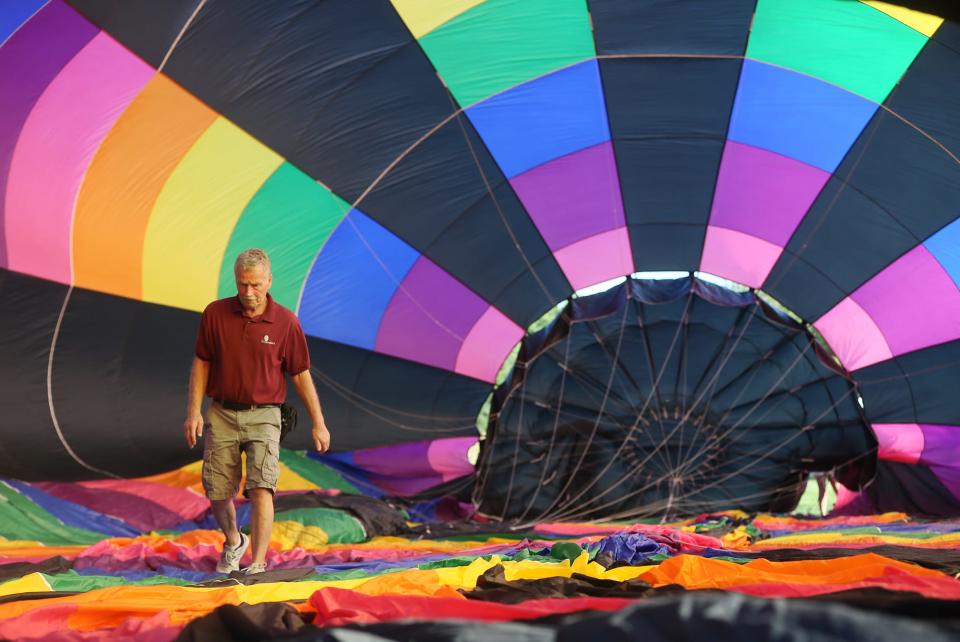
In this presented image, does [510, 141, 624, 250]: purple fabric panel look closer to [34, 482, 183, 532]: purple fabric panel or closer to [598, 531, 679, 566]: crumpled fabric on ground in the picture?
[34, 482, 183, 532]: purple fabric panel

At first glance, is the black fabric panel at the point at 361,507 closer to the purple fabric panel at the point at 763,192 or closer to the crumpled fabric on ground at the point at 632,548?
the crumpled fabric on ground at the point at 632,548

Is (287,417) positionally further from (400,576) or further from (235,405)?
(400,576)

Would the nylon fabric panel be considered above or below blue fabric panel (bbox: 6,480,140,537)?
above

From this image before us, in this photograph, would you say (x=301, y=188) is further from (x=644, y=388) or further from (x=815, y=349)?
(x=815, y=349)

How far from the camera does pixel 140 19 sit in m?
4.45

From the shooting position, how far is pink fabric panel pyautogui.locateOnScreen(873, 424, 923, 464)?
730 centimetres

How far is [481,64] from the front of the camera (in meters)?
5.27

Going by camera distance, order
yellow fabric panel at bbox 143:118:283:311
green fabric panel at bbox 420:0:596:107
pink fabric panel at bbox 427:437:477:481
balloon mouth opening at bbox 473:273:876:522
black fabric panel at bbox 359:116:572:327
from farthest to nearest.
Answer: balloon mouth opening at bbox 473:273:876:522 → pink fabric panel at bbox 427:437:477:481 → black fabric panel at bbox 359:116:572:327 → yellow fabric panel at bbox 143:118:283:311 → green fabric panel at bbox 420:0:596:107

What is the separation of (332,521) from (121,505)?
127cm

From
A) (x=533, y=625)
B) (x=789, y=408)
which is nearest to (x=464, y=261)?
(x=789, y=408)

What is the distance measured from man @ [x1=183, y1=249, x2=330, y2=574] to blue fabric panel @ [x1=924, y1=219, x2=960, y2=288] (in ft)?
14.7

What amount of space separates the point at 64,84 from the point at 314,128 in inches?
50.7

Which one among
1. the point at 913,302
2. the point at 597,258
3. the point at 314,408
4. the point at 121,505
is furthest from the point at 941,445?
the point at 121,505

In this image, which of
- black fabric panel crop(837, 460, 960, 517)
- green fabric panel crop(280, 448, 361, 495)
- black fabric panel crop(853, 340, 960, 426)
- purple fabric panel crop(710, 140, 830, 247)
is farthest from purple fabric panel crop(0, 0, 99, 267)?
black fabric panel crop(837, 460, 960, 517)
